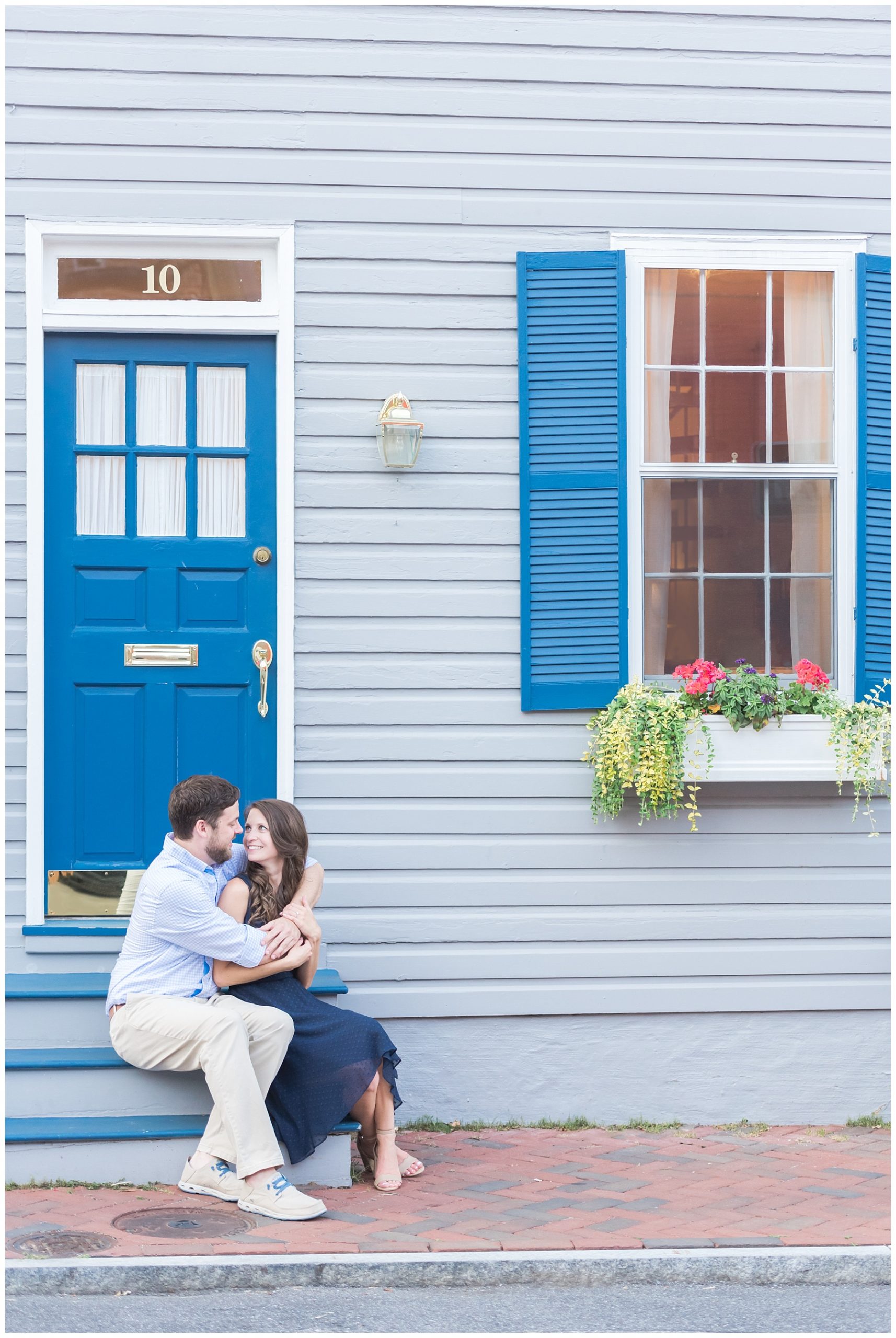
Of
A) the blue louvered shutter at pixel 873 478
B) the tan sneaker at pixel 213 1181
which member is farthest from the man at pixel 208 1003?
the blue louvered shutter at pixel 873 478

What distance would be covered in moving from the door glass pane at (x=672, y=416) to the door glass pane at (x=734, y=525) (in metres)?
0.18

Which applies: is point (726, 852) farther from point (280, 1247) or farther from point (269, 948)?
point (280, 1247)

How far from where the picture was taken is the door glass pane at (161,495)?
17.3ft

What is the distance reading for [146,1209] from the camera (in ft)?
13.5

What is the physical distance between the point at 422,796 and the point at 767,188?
2.75 meters

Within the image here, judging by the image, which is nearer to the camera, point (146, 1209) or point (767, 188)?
point (146, 1209)

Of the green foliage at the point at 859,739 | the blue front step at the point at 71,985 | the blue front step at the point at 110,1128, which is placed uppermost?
the green foliage at the point at 859,739

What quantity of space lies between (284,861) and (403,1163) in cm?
108

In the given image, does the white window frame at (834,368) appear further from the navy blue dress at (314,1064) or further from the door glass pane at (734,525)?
the navy blue dress at (314,1064)

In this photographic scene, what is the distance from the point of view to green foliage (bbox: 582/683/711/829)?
16.6 ft

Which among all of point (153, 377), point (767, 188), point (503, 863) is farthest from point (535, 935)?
point (767, 188)

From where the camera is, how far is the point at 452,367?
529 centimetres

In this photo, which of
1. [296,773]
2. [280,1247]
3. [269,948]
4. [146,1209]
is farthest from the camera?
[296,773]

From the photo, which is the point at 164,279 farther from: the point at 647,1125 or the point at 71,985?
the point at 647,1125
